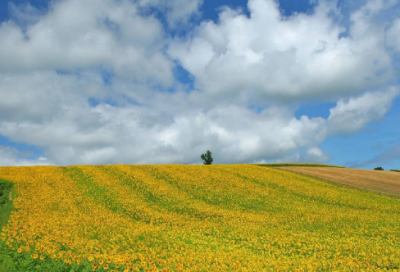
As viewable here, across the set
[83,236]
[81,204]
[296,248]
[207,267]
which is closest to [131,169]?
[81,204]

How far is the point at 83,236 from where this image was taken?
58.1 ft

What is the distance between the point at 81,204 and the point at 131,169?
45.1 feet

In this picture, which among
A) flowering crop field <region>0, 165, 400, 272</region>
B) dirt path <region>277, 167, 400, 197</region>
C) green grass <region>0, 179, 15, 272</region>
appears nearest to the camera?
green grass <region>0, 179, 15, 272</region>

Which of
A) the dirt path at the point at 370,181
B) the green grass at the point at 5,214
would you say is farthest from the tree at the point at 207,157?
the green grass at the point at 5,214

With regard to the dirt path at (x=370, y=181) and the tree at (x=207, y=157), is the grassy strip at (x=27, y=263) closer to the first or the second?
the dirt path at (x=370, y=181)

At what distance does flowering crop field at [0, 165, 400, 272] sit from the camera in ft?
41.7

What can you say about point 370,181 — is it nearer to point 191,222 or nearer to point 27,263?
point 191,222

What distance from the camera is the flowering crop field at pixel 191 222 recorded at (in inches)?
500

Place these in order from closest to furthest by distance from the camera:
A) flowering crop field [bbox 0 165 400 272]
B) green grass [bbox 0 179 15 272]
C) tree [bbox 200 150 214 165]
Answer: green grass [bbox 0 179 15 272] < flowering crop field [bbox 0 165 400 272] < tree [bbox 200 150 214 165]

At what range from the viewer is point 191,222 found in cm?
2178

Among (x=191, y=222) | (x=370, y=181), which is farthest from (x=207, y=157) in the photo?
(x=191, y=222)

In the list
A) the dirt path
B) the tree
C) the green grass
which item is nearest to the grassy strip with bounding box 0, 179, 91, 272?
the green grass

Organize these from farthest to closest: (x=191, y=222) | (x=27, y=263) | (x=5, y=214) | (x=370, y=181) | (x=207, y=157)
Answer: (x=207, y=157)
(x=370, y=181)
(x=5, y=214)
(x=191, y=222)
(x=27, y=263)

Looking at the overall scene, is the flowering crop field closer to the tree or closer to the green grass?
the green grass
